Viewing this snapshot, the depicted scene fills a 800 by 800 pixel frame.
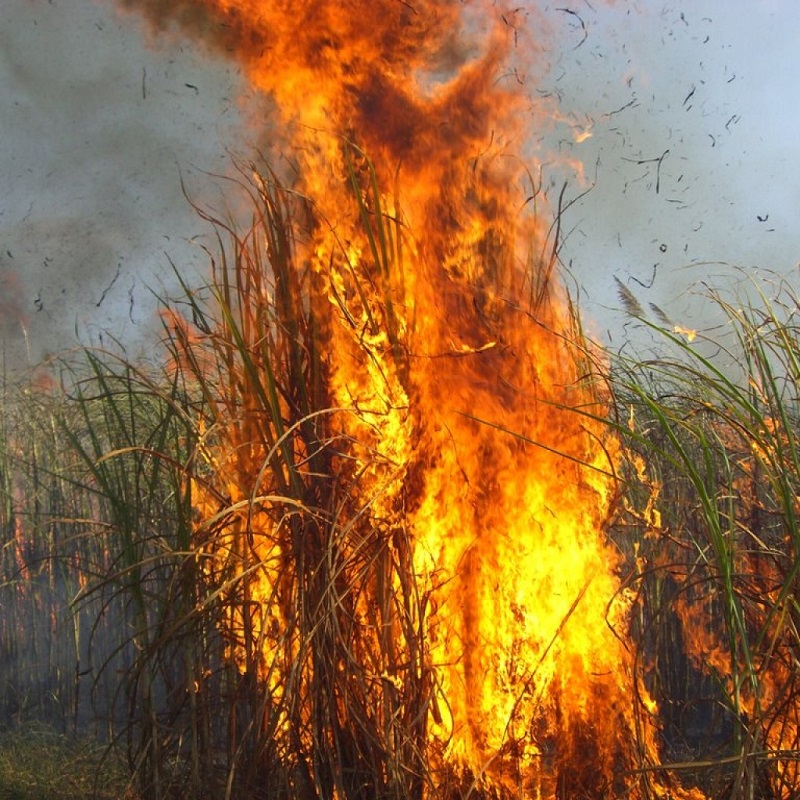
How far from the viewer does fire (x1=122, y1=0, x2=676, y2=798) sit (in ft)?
6.35

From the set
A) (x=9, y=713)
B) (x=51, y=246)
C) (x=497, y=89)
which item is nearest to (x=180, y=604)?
(x=497, y=89)

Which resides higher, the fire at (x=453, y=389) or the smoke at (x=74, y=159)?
the smoke at (x=74, y=159)

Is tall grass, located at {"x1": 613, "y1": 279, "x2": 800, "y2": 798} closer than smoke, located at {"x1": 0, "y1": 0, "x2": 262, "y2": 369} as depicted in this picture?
Yes

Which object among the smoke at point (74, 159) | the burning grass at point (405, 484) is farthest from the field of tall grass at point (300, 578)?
the smoke at point (74, 159)

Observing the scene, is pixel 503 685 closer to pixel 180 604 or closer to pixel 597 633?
pixel 597 633

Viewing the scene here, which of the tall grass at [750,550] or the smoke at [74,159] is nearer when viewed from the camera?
the tall grass at [750,550]

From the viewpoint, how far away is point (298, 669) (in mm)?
1644

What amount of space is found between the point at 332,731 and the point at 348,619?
7.3 inches

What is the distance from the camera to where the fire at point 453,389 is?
1937 mm

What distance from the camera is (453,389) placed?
2035mm

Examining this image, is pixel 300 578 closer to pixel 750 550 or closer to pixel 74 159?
pixel 750 550

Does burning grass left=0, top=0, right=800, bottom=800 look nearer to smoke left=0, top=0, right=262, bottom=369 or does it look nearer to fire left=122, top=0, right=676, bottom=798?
fire left=122, top=0, right=676, bottom=798

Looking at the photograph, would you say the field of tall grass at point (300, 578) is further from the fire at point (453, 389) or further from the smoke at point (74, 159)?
the smoke at point (74, 159)

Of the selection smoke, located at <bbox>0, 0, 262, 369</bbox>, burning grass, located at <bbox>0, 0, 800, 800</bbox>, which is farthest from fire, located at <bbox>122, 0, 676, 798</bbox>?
smoke, located at <bbox>0, 0, 262, 369</bbox>
